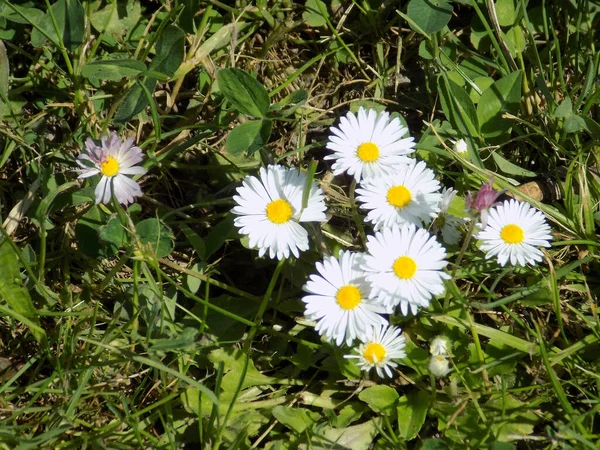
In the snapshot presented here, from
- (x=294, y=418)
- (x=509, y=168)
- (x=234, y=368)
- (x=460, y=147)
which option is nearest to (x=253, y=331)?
(x=234, y=368)

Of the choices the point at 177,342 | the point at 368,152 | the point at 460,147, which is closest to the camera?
the point at 177,342

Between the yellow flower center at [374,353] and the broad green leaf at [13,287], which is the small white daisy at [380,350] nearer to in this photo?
the yellow flower center at [374,353]

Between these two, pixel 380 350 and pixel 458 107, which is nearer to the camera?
pixel 380 350

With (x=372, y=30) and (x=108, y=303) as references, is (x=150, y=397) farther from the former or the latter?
(x=372, y=30)

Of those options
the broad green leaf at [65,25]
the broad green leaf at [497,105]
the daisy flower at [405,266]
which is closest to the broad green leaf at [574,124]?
the broad green leaf at [497,105]

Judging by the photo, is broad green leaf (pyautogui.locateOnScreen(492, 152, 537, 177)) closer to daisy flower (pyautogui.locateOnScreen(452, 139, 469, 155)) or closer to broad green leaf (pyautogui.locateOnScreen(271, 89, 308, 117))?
daisy flower (pyautogui.locateOnScreen(452, 139, 469, 155))

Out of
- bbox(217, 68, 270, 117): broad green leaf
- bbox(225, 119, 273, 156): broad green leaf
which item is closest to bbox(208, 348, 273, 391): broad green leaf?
bbox(225, 119, 273, 156): broad green leaf

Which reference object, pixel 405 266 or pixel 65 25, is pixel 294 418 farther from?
pixel 65 25
